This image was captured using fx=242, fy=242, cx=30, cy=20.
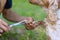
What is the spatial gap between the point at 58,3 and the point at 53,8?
0.08 feet

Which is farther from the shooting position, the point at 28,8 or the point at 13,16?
the point at 28,8

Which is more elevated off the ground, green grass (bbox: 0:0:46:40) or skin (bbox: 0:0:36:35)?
skin (bbox: 0:0:36:35)

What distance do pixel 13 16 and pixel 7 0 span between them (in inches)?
2.5

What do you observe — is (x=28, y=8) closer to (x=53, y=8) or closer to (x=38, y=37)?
(x=38, y=37)

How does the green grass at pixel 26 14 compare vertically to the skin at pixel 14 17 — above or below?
below

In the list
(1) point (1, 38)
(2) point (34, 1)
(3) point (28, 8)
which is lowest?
(1) point (1, 38)

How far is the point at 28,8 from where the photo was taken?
101 centimetres

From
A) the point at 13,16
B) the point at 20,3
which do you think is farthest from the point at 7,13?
the point at 20,3

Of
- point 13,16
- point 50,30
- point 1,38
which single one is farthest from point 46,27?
point 1,38

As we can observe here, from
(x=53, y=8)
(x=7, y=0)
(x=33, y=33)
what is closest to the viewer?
(x=53, y=8)

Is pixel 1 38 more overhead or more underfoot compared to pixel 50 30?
more underfoot

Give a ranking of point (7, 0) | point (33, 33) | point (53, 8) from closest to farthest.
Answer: point (53, 8) → point (7, 0) → point (33, 33)

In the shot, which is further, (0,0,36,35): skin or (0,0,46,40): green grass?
(0,0,46,40): green grass

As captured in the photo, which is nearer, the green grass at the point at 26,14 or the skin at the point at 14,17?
the skin at the point at 14,17
